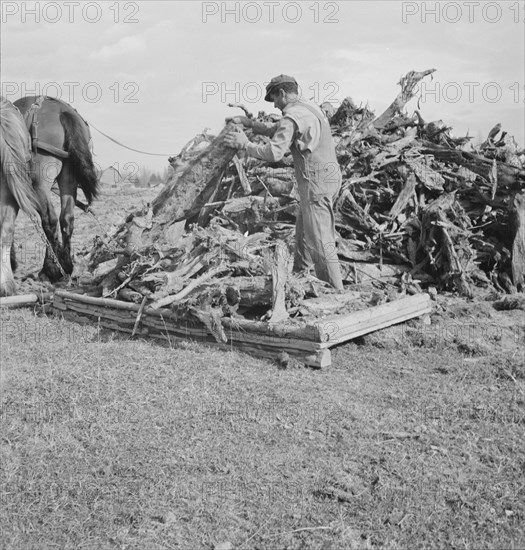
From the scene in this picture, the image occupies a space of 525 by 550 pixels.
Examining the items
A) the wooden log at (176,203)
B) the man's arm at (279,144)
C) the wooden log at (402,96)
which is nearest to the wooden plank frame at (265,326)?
the wooden log at (176,203)

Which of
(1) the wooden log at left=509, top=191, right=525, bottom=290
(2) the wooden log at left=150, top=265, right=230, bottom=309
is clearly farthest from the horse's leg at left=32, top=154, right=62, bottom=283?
(1) the wooden log at left=509, top=191, right=525, bottom=290

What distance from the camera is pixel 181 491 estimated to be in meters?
3.44

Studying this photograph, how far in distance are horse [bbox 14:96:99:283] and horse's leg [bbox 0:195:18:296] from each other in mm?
437

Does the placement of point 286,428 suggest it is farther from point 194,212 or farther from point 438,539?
point 194,212

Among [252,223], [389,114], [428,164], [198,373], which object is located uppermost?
[389,114]

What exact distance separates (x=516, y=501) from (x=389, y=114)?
726 centimetres

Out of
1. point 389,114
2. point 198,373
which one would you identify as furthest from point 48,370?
point 389,114

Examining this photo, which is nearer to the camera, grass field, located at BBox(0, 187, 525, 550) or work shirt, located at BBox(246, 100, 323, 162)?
grass field, located at BBox(0, 187, 525, 550)

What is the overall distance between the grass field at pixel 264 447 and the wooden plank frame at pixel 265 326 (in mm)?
168

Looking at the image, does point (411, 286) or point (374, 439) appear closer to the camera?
point (374, 439)

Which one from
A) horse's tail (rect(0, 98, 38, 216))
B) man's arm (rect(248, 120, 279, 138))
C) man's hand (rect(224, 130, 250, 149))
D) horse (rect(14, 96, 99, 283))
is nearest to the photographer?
man's hand (rect(224, 130, 250, 149))

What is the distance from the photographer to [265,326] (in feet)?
18.6

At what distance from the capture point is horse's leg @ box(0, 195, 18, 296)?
7785 millimetres

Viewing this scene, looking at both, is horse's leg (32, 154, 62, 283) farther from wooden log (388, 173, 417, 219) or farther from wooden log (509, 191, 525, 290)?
wooden log (509, 191, 525, 290)
